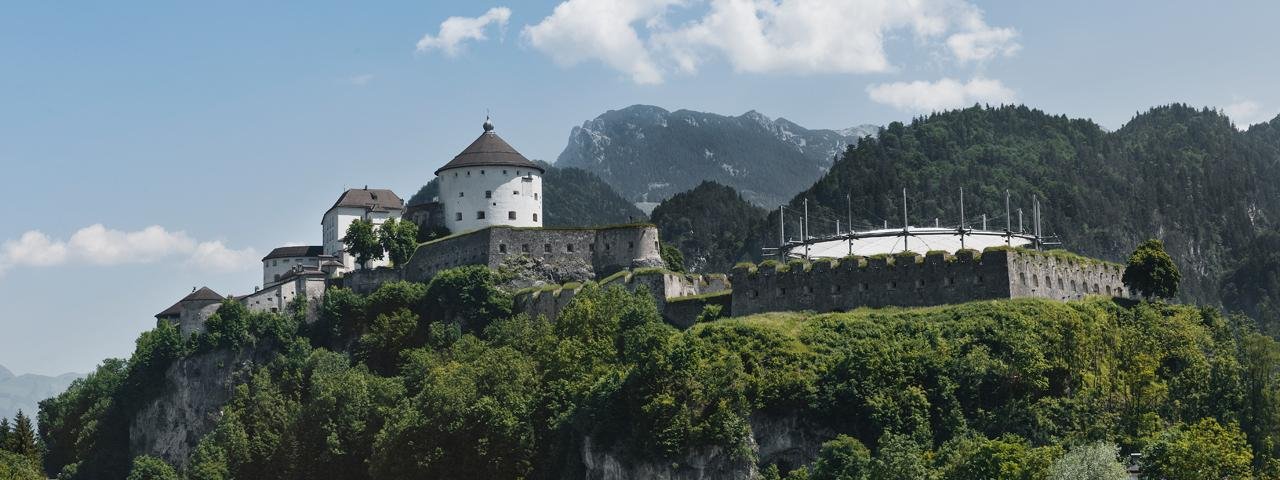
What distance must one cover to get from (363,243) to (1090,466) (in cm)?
6771

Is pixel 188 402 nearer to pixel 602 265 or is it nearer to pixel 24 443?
pixel 24 443

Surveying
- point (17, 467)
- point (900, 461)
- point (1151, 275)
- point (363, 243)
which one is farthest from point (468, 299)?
point (900, 461)

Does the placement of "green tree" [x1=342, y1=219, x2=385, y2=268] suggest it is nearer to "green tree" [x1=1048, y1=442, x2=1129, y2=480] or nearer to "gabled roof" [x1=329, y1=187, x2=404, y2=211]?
"gabled roof" [x1=329, y1=187, x2=404, y2=211]

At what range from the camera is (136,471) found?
114m

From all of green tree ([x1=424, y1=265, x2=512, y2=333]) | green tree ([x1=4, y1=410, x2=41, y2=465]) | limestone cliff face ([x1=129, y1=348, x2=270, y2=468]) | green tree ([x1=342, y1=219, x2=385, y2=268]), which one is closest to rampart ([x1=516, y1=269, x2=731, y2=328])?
green tree ([x1=424, y1=265, x2=512, y2=333])

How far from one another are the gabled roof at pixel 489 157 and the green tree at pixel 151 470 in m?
27.5

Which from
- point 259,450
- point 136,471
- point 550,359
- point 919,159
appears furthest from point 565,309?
point 919,159

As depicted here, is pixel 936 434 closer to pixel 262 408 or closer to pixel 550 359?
pixel 550 359

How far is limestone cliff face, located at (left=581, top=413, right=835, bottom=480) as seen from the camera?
7994 cm

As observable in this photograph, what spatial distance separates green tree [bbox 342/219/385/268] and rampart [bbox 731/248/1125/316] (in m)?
34.2

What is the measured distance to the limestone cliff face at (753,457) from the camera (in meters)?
79.9

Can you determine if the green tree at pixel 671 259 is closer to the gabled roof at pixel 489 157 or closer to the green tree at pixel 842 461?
the gabled roof at pixel 489 157

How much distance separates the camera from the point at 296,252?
13425cm

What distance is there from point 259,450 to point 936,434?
46540 mm
